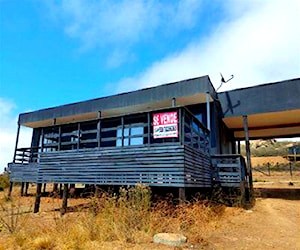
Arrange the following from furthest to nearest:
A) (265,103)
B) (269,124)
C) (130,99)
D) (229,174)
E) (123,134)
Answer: (269,124) → (130,99) → (265,103) → (229,174) → (123,134)

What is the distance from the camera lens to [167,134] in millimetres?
7609

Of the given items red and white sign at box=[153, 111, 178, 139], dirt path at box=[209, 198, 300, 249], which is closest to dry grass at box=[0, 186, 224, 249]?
dirt path at box=[209, 198, 300, 249]

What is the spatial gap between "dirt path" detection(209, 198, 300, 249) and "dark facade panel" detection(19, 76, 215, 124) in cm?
501

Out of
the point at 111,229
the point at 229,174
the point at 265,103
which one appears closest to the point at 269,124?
the point at 265,103

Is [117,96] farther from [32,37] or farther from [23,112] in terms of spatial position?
[23,112]

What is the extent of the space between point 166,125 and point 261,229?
3.69 m

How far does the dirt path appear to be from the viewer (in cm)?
504

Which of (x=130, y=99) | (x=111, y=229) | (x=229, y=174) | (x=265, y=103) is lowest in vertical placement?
(x=111, y=229)

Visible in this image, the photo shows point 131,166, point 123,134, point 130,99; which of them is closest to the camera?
point 131,166

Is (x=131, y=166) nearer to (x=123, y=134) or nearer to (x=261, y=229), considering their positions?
(x=123, y=134)

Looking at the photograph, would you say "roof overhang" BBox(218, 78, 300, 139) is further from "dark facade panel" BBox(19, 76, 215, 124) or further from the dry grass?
the dry grass

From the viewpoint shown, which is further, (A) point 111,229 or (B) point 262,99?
(B) point 262,99

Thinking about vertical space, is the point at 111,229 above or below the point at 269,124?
below

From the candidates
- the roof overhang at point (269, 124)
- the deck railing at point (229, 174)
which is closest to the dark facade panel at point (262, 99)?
the roof overhang at point (269, 124)
